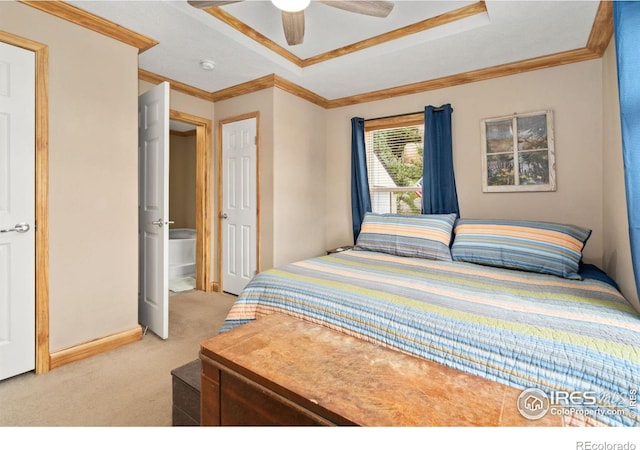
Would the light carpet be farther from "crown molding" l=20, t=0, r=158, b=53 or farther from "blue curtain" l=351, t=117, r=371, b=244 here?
"crown molding" l=20, t=0, r=158, b=53

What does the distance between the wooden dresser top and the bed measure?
201 millimetres

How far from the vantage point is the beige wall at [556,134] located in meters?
2.64

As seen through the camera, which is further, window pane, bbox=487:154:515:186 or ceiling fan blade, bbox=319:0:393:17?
window pane, bbox=487:154:515:186

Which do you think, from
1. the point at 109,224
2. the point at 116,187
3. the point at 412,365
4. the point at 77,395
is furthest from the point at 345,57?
the point at 77,395

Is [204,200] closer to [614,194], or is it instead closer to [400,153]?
[400,153]

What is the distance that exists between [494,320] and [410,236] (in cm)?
148

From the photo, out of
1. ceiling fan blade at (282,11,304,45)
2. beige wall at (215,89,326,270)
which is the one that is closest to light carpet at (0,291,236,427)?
beige wall at (215,89,326,270)

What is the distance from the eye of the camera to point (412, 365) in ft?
3.30

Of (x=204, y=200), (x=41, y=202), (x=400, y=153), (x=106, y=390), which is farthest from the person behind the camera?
(x=204, y=200)

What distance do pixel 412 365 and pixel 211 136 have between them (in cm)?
371

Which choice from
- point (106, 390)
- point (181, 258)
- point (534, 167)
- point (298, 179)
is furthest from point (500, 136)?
point (181, 258)

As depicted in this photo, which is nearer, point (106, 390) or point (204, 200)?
point (106, 390)

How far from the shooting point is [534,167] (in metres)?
2.88

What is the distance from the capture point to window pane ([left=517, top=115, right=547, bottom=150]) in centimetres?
283
